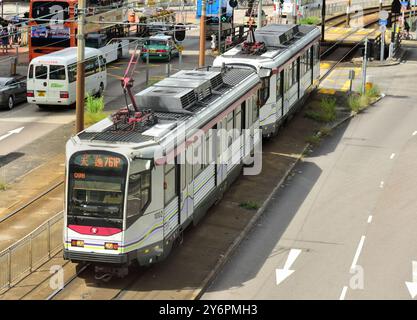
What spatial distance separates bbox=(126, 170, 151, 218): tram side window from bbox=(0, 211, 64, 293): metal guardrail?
9.69 ft

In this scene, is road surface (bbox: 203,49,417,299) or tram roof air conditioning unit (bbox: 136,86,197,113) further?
tram roof air conditioning unit (bbox: 136,86,197,113)

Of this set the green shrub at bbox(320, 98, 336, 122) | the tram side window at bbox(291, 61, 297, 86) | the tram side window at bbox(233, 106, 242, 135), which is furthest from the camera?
the green shrub at bbox(320, 98, 336, 122)

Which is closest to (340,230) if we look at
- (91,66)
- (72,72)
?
(72,72)

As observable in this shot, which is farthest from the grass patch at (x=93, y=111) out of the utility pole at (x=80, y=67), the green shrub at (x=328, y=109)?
the green shrub at (x=328, y=109)

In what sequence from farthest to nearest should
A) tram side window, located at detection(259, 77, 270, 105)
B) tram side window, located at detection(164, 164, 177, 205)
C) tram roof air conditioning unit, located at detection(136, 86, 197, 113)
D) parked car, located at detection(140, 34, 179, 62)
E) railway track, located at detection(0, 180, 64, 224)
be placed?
1. parked car, located at detection(140, 34, 179, 62)
2. tram side window, located at detection(259, 77, 270, 105)
3. railway track, located at detection(0, 180, 64, 224)
4. tram roof air conditioning unit, located at detection(136, 86, 197, 113)
5. tram side window, located at detection(164, 164, 177, 205)

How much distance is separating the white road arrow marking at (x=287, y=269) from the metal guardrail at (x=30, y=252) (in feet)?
18.5

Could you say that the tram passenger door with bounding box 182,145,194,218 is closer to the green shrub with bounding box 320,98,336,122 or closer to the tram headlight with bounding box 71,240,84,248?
the tram headlight with bounding box 71,240,84,248

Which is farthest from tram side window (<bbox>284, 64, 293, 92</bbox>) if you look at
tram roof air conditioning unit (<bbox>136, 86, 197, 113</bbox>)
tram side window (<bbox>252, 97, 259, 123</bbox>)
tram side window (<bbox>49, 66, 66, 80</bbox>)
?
tram roof air conditioning unit (<bbox>136, 86, 197, 113</bbox>)

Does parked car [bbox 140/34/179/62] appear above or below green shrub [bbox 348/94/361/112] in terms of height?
above

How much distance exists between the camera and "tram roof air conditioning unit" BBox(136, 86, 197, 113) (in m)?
25.6

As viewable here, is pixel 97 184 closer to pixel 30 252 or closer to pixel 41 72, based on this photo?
pixel 30 252

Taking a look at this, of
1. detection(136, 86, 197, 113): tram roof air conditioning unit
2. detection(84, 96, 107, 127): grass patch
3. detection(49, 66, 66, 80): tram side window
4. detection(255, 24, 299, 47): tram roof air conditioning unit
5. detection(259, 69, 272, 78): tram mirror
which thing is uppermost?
detection(255, 24, 299, 47): tram roof air conditioning unit

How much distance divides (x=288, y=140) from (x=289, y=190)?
676 cm
